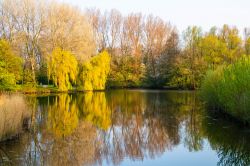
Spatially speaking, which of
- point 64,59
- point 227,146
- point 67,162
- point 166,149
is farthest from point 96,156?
point 64,59

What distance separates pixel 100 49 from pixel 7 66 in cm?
A: 2862

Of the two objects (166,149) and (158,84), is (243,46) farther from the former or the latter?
(166,149)

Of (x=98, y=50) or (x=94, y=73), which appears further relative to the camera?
(x=98, y=50)

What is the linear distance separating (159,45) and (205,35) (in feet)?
26.5

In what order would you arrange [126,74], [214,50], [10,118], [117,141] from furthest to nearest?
1. [126,74]
2. [214,50]
3. [117,141]
4. [10,118]

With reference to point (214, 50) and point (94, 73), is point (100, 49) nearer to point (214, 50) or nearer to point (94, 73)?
point (94, 73)

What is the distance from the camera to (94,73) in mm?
42594

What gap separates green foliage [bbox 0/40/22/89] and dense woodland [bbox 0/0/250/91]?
73 millimetres

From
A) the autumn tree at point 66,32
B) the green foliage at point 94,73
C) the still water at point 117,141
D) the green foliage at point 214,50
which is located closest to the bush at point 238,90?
the still water at point 117,141

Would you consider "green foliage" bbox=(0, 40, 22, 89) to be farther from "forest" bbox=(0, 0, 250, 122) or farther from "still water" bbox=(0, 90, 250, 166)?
"still water" bbox=(0, 90, 250, 166)

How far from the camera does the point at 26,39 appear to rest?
1604 inches

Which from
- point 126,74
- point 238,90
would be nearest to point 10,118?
point 238,90

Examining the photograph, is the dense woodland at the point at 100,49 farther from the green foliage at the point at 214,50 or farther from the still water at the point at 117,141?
the still water at the point at 117,141

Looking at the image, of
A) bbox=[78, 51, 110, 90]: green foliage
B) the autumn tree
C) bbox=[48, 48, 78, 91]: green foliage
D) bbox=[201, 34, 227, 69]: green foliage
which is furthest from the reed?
bbox=[201, 34, 227, 69]: green foliage
